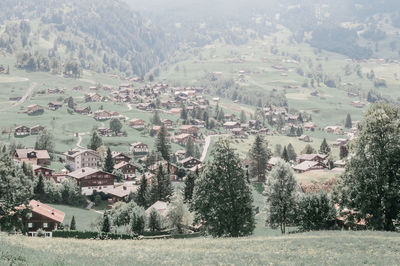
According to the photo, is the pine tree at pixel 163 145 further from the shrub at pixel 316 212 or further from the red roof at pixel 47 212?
the shrub at pixel 316 212

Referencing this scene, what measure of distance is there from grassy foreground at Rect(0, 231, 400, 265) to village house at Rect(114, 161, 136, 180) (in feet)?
324

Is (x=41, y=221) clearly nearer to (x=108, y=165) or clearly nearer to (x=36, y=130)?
(x=108, y=165)

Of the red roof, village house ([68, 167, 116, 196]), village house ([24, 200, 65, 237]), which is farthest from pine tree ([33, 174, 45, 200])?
village house ([24, 200, 65, 237])

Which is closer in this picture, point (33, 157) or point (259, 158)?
point (259, 158)

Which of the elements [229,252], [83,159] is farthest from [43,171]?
[229,252]

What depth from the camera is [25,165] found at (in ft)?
336

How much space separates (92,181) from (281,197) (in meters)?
68.9

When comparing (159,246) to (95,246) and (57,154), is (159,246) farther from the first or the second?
(57,154)

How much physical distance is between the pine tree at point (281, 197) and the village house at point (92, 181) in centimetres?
6619

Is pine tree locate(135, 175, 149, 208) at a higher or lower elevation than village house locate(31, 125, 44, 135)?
higher

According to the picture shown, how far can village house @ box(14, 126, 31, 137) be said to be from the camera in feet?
567

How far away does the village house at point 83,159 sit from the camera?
13388 cm

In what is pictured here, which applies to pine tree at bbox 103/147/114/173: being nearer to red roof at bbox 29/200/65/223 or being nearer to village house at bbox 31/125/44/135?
red roof at bbox 29/200/65/223

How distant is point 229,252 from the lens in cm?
3003
